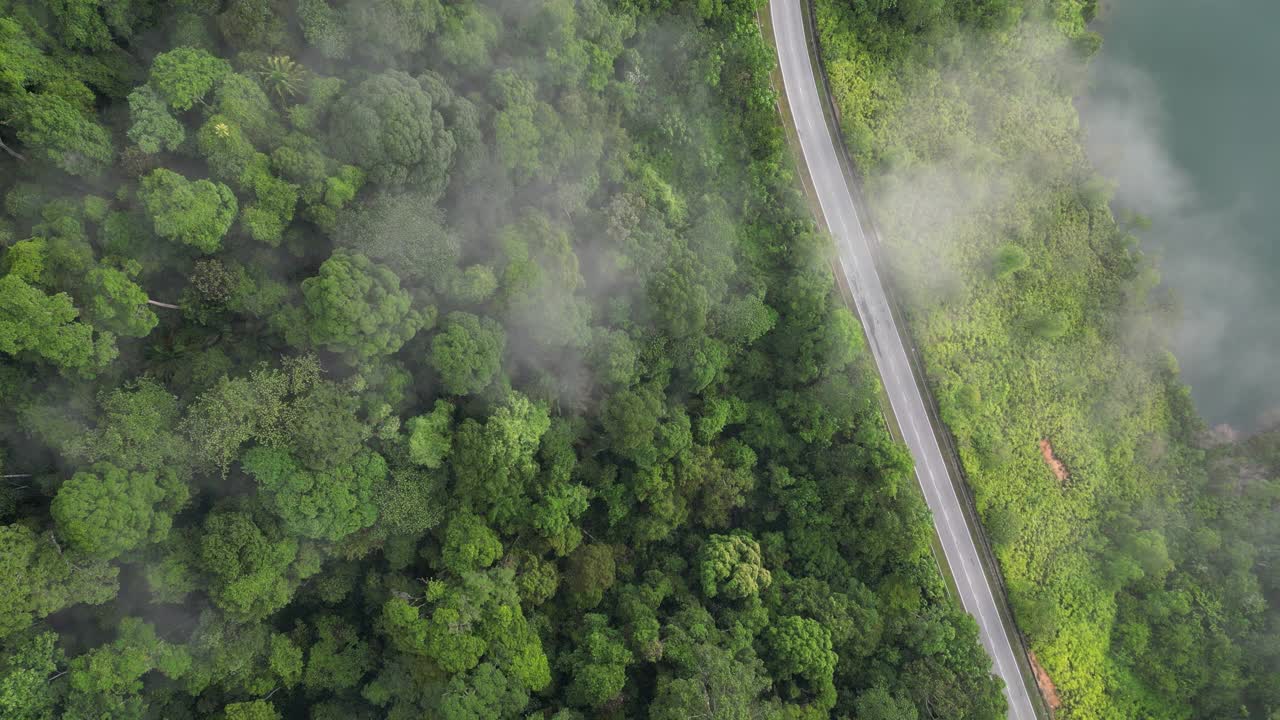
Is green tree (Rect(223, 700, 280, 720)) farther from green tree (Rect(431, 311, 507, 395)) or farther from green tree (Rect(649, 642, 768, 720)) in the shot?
green tree (Rect(649, 642, 768, 720))

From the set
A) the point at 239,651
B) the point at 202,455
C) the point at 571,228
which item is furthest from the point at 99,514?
the point at 571,228

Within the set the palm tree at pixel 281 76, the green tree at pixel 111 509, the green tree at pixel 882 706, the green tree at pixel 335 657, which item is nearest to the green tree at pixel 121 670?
the green tree at pixel 111 509

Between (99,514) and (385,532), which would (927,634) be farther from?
(99,514)

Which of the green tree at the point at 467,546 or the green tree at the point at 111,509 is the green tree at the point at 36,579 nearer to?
the green tree at the point at 111,509

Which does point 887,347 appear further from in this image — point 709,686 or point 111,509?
point 111,509

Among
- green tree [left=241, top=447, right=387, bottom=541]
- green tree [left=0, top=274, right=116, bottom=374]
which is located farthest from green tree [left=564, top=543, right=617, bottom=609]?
green tree [left=0, top=274, right=116, bottom=374]
